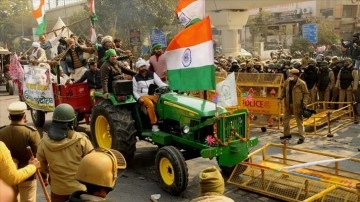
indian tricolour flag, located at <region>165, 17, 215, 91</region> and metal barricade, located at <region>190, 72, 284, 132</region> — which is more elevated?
indian tricolour flag, located at <region>165, 17, 215, 91</region>

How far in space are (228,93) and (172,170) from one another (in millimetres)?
3424

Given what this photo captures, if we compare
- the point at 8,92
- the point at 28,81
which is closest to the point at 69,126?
the point at 28,81

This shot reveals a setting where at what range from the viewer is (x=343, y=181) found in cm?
630

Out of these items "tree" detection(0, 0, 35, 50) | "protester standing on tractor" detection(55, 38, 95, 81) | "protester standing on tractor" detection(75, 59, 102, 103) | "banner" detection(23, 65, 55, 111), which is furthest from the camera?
"tree" detection(0, 0, 35, 50)

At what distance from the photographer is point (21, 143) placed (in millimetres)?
4758

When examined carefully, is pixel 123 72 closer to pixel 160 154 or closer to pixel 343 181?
pixel 160 154

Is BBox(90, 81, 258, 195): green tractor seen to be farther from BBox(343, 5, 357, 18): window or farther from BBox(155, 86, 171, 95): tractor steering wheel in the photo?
BBox(343, 5, 357, 18): window

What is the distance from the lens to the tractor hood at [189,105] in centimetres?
689

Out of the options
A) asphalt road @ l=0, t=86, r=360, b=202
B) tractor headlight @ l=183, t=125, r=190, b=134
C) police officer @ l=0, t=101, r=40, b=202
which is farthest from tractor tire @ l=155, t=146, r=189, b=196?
police officer @ l=0, t=101, r=40, b=202

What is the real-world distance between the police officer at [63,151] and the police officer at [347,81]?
9841mm

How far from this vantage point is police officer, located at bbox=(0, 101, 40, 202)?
4.73 meters

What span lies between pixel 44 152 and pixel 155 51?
4709 mm

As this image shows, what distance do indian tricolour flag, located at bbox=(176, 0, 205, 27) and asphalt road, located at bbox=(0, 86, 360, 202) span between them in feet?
8.74

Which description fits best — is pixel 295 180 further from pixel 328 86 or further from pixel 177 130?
pixel 328 86
